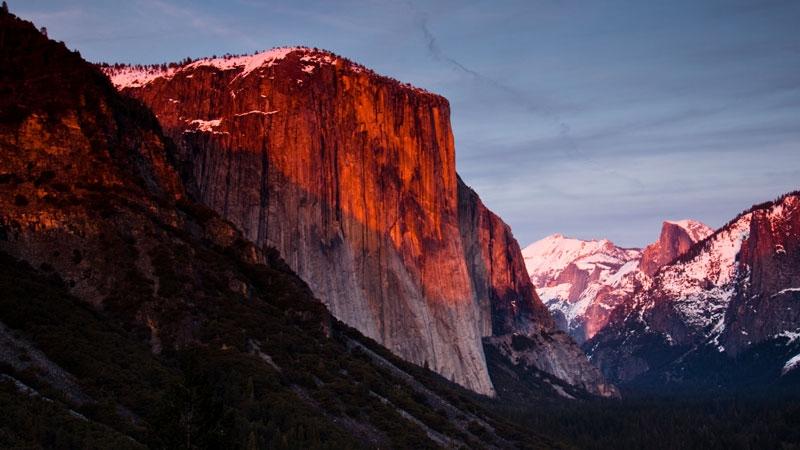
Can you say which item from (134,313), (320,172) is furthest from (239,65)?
(134,313)

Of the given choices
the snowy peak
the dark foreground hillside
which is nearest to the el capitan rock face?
the snowy peak

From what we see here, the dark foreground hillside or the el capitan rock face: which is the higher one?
the el capitan rock face

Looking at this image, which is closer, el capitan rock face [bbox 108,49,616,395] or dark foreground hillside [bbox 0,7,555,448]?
dark foreground hillside [bbox 0,7,555,448]

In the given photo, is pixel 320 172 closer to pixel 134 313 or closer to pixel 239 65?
pixel 239 65

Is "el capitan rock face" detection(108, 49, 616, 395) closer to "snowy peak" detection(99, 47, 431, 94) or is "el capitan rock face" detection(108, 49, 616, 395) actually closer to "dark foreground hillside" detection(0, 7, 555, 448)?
"snowy peak" detection(99, 47, 431, 94)

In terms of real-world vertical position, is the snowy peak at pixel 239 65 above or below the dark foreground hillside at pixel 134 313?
above

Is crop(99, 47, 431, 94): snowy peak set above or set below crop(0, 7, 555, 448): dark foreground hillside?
above

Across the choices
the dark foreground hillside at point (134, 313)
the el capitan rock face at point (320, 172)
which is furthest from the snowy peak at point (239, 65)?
the dark foreground hillside at point (134, 313)

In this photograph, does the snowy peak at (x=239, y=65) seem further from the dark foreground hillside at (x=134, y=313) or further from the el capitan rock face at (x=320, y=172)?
the dark foreground hillside at (x=134, y=313)
